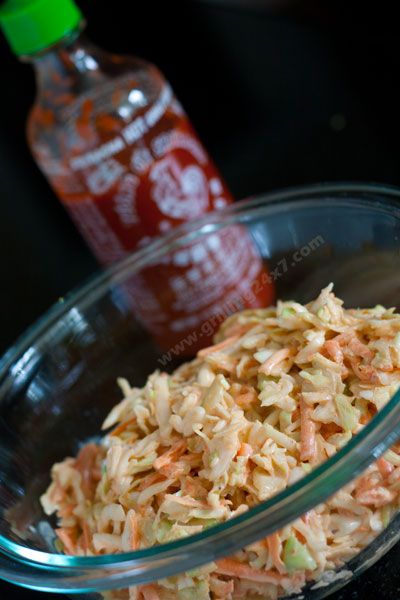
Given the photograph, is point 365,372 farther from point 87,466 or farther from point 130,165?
point 130,165

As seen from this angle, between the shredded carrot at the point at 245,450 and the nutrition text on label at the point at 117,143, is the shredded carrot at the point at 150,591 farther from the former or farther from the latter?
the nutrition text on label at the point at 117,143

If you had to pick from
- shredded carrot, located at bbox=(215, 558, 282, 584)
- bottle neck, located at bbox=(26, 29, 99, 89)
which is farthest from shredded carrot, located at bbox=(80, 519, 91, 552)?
bottle neck, located at bbox=(26, 29, 99, 89)

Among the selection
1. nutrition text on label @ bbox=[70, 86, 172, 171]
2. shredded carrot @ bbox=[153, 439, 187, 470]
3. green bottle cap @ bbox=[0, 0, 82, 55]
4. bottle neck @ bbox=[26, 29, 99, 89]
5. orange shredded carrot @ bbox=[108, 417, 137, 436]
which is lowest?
orange shredded carrot @ bbox=[108, 417, 137, 436]

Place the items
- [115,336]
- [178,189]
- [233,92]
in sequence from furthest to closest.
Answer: [233,92] → [178,189] → [115,336]

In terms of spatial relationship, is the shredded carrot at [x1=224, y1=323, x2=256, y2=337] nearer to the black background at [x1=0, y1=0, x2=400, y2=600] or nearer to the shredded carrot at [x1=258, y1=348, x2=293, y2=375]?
the shredded carrot at [x1=258, y1=348, x2=293, y2=375]

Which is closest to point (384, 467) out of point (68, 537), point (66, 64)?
Answer: point (68, 537)

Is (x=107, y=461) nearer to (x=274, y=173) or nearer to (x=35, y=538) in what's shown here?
(x=35, y=538)

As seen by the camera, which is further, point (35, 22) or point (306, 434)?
point (35, 22)
